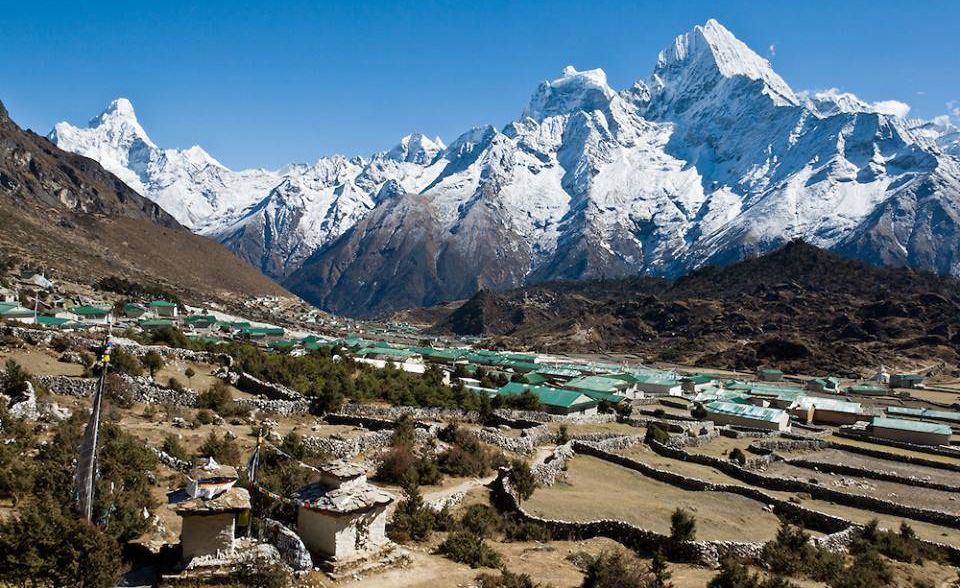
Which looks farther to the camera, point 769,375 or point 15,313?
point 769,375

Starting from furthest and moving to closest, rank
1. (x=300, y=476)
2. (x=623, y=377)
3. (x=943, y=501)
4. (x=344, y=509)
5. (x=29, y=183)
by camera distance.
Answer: (x=29, y=183), (x=623, y=377), (x=943, y=501), (x=300, y=476), (x=344, y=509)

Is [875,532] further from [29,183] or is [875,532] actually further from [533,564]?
[29,183]

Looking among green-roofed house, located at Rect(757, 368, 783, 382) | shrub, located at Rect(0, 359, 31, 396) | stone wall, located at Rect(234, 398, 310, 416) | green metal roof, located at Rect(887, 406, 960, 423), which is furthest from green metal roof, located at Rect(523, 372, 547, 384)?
shrub, located at Rect(0, 359, 31, 396)

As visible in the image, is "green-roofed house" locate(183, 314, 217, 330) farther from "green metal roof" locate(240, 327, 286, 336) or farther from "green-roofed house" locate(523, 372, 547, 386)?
"green-roofed house" locate(523, 372, 547, 386)

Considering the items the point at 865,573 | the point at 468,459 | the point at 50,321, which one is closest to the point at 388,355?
the point at 50,321

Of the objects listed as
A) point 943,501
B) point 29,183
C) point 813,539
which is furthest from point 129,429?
point 29,183

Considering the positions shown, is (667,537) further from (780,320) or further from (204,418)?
(780,320)
